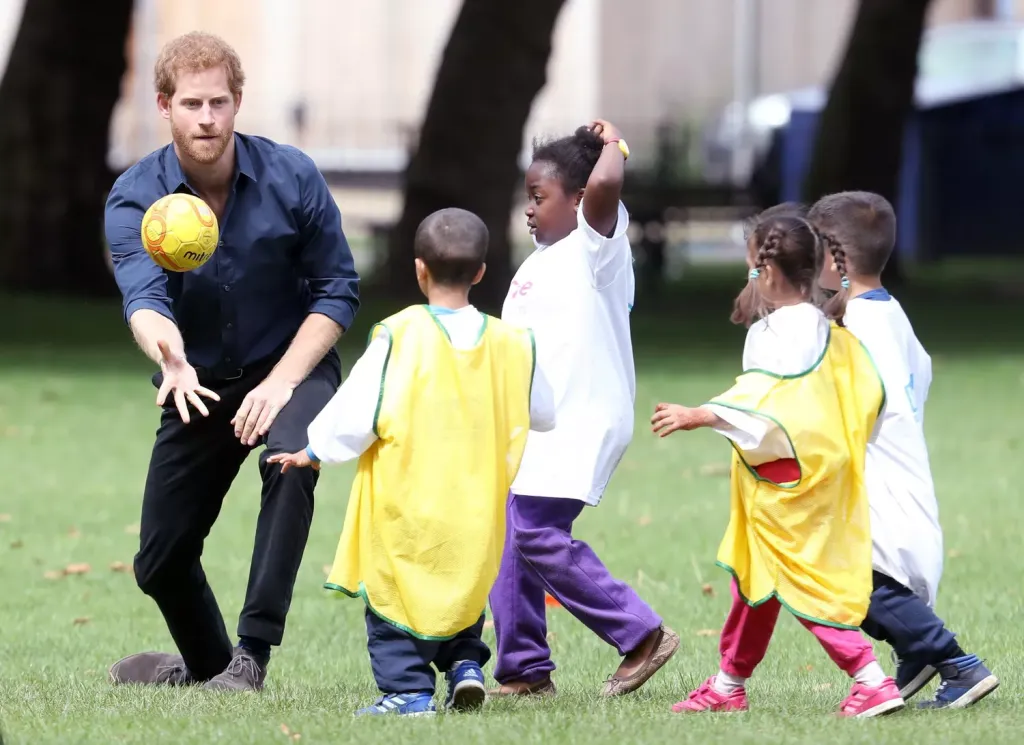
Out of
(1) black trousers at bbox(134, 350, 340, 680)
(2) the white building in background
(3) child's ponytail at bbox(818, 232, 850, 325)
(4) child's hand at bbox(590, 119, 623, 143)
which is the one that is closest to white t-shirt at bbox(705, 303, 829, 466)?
(3) child's ponytail at bbox(818, 232, 850, 325)

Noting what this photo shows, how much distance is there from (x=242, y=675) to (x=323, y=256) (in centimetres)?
132

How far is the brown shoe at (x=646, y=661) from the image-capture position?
5.73 metres

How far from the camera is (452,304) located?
17.4 ft

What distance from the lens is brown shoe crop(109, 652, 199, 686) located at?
6.23m

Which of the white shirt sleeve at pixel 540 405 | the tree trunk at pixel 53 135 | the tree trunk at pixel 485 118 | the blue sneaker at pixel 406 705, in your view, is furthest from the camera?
the tree trunk at pixel 53 135

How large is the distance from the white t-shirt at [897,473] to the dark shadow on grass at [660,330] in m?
10.8

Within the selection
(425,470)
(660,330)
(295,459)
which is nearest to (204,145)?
(295,459)

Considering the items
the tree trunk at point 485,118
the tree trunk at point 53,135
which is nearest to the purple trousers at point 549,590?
the tree trunk at point 485,118

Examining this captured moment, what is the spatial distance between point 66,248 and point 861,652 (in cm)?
1792

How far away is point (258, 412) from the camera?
18.6 ft

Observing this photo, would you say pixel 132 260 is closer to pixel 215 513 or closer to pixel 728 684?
pixel 215 513

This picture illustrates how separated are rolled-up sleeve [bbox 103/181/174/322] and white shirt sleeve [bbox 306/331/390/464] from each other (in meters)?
0.79

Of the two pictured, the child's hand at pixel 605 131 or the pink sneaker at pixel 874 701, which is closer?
the pink sneaker at pixel 874 701

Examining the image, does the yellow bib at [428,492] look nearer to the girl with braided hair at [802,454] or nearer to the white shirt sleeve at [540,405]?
the white shirt sleeve at [540,405]
